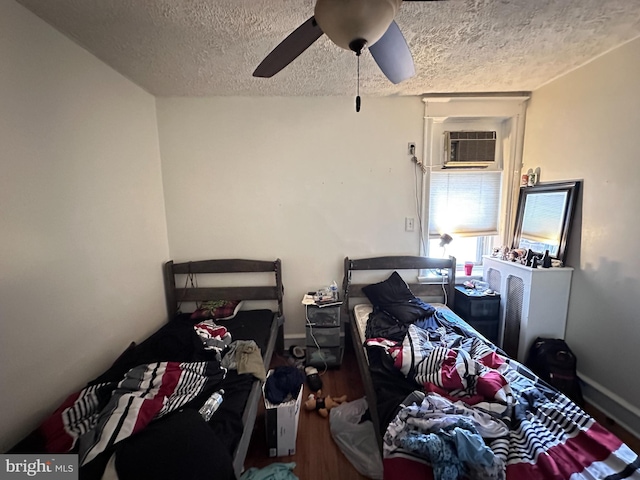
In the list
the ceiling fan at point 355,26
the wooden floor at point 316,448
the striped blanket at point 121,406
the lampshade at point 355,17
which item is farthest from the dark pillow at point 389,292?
the lampshade at point 355,17

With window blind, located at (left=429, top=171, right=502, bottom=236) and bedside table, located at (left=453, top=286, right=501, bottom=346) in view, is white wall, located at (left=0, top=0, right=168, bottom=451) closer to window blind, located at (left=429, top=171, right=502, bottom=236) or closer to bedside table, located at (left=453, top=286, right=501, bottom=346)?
window blind, located at (left=429, top=171, right=502, bottom=236)

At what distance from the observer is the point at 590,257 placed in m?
2.02

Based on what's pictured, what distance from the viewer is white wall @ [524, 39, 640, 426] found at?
1752mm

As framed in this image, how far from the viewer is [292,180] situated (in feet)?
8.59

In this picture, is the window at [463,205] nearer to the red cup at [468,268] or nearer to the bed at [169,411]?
the red cup at [468,268]

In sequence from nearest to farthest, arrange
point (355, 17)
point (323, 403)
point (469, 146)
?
point (355, 17), point (323, 403), point (469, 146)

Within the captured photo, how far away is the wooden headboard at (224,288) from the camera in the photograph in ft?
8.56

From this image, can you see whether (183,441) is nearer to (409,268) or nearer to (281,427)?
(281,427)

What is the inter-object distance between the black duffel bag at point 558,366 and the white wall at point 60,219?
10.8 ft

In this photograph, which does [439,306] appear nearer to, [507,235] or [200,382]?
[507,235]

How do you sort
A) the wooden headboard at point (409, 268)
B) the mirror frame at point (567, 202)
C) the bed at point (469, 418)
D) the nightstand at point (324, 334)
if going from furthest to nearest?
the wooden headboard at point (409, 268) → the nightstand at point (324, 334) → the mirror frame at point (567, 202) → the bed at point (469, 418)

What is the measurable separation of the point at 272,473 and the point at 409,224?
228 cm

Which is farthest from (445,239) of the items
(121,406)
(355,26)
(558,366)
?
(121,406)

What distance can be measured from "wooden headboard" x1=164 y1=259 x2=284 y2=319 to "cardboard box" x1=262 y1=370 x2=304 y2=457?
112 centimetres
